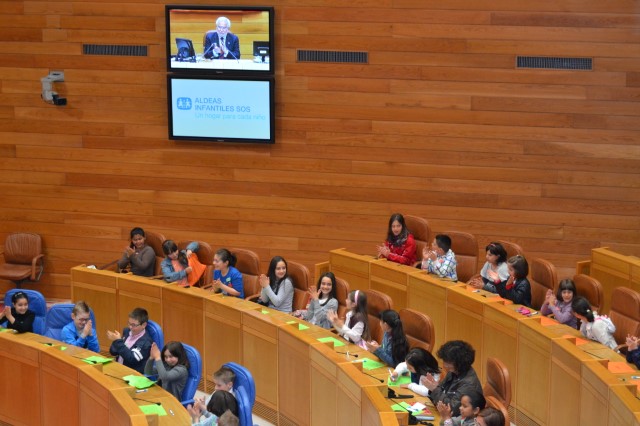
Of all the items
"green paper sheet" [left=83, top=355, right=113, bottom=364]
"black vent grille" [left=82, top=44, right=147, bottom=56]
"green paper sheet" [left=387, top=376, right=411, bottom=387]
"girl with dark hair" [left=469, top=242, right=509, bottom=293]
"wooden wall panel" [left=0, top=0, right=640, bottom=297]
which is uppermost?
"black vent grille" [left=82, top=44, right=147, bottom=56]

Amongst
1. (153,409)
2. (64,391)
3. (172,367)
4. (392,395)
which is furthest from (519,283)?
(64,391)

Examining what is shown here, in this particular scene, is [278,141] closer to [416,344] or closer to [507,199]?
[507,199]

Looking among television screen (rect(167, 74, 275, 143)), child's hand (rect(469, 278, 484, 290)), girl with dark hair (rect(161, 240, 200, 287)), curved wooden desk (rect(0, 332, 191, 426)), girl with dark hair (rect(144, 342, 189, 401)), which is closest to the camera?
curved wooden desk (rect(0, 332, 191, 426))

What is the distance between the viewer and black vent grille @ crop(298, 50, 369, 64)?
10.3 metres

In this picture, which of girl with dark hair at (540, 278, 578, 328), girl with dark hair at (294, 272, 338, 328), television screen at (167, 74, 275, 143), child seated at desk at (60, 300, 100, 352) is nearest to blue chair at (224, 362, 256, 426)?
girl with dark hair at (294, 272, 338, 328)

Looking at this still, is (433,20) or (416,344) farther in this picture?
(433,20)

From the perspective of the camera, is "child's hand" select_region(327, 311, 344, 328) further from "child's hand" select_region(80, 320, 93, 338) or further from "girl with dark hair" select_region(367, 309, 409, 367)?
"child's hand" select_region(80, 320, 93, 338)

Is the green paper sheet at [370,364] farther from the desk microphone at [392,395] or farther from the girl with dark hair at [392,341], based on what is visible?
the desk microphone at [392,395]

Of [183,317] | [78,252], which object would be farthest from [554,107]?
[78,252]

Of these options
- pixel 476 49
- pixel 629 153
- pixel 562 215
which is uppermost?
pixel 476 49

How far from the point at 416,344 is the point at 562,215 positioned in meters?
3.39

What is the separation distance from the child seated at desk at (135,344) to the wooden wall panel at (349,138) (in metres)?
3.40

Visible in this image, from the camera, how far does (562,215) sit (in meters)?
10.1

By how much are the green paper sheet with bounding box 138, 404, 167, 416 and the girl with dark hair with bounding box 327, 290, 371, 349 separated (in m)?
1.71
